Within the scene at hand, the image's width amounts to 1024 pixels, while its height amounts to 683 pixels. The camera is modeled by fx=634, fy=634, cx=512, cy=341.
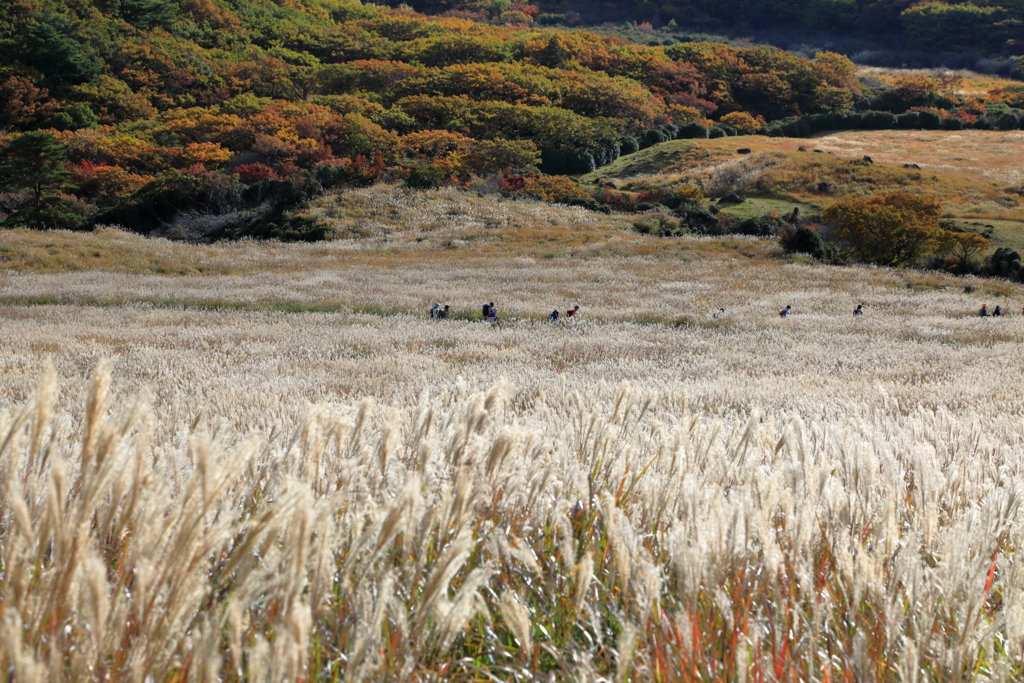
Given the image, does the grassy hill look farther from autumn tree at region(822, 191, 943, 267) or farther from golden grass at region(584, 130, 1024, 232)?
autumn tree at region(822, 191, 943, 267)

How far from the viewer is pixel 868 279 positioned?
77.7ft

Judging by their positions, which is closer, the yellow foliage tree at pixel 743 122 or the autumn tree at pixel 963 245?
the autumn tree at pixel 963 245

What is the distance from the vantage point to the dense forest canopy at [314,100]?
50450 mm

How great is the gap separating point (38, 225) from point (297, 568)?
45.4 m

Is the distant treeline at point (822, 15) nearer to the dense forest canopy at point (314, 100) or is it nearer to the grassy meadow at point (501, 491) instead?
the dense forest canopy at point (314, 100)

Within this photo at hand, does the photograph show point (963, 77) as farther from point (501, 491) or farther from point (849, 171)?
point (501, 491)

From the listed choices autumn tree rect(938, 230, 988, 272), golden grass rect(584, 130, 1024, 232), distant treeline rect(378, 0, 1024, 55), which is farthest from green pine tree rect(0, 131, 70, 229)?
distant treeline rect(378, 0, 1024, 55)

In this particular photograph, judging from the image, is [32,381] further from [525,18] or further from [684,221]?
[525,18]

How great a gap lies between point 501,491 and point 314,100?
269 feet

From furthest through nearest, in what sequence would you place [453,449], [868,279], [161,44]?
1. [161,44]
2. [868,279]
3. [453,449]

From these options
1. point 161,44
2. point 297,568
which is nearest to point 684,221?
point 297,568

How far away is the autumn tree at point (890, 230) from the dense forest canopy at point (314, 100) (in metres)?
31.5

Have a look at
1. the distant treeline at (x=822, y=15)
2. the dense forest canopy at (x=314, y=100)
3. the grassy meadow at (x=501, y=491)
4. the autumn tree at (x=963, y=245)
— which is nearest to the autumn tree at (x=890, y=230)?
the autumn tree at (x=963, y=245)

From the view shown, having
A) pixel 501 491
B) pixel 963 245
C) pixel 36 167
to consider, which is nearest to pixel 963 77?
pixel 963 245
